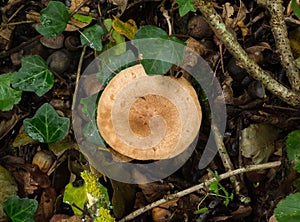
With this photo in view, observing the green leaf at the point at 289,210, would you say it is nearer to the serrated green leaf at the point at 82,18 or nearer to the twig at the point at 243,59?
the twig at the point at 243,59

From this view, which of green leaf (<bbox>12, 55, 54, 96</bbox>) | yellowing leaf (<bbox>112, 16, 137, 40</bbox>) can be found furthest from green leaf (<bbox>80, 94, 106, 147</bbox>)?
yellowing leaf (<bbox>112, 16, 137, 40</bbox>)

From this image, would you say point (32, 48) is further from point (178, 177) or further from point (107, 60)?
point (178, 177)

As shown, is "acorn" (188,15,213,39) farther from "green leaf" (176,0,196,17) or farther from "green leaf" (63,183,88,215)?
"green leaf" (63,183,88,215)

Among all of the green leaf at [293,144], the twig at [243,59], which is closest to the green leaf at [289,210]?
the green leaf at [293,144]

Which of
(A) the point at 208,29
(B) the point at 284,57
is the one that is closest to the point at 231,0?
(A) the point at 208,29

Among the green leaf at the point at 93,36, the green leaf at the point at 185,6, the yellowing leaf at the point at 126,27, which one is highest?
the green leaf at the point at 185,6
